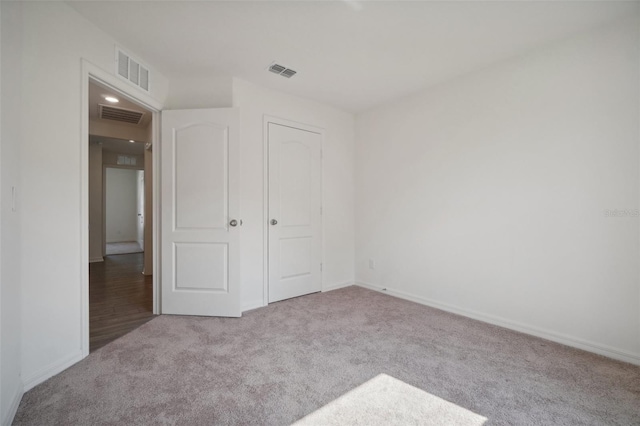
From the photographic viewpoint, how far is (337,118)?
4.02 m

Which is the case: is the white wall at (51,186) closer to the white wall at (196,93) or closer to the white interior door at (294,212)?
the white wall at (196,93)

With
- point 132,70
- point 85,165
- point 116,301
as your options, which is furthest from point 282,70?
point 116,301

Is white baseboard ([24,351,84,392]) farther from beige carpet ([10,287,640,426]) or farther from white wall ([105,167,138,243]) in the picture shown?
white wall ([105,167,138,243])

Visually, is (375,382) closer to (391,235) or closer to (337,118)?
(391,235)

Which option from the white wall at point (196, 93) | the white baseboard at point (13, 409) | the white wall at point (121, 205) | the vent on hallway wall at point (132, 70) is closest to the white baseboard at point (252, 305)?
the white baseboard at point (13, 409)

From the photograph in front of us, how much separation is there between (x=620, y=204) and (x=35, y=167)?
13.2ft

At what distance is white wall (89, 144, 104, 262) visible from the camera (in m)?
5.70

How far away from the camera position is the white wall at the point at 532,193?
6.90ft

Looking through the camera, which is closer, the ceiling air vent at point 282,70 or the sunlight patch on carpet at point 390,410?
the sunlight patch on carpet at point 390,410

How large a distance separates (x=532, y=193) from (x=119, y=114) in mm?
5470

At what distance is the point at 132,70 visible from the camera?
8.40ft

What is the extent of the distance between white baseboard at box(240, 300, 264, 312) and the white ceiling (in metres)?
2.47

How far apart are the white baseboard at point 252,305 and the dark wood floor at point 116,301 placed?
3.02 ft

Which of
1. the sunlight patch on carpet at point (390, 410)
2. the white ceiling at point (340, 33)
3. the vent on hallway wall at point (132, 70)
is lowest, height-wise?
the sunlight patch on carpet at point (390, 410)
